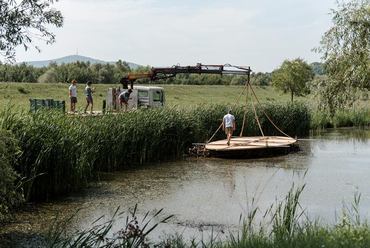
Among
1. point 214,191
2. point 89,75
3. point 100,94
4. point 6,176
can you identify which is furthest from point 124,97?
point 89,75

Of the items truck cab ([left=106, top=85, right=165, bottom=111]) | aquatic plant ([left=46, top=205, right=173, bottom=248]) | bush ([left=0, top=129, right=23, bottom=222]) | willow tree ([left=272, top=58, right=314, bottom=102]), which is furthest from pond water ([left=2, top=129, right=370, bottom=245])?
willow tree ([left=272, top=58, right=314, bottom=102])

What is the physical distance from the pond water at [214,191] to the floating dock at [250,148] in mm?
650

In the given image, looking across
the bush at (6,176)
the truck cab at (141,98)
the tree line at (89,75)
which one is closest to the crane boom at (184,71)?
the truck cab at (141,98)

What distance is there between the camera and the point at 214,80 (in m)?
88.3

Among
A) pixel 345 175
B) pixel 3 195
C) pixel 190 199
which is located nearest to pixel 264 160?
pixel 345 175

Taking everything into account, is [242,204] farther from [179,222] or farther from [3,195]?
[3,195]

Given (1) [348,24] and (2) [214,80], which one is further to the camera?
(2) [214,80]

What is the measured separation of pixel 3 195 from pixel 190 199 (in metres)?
5.71

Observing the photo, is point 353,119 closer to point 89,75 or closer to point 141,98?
point 141,98

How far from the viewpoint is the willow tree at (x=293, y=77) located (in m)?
52.0

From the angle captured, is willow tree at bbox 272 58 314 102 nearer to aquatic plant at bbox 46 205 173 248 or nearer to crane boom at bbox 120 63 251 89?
crane boom at bbox 120 63 251 89

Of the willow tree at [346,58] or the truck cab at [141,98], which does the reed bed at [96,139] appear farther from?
the willow tree at [346,58]

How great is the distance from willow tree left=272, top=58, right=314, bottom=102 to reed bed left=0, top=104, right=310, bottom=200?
708 inches

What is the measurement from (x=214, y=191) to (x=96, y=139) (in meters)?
5.11
